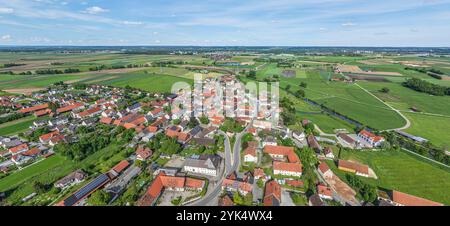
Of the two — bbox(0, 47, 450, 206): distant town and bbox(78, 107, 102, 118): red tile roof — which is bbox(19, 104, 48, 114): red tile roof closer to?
bbox(0, 47, 450, 206): distant town

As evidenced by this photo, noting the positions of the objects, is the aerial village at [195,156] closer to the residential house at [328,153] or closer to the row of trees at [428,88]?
the residential house at [328,153]

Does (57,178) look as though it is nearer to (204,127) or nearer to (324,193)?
(204,127)

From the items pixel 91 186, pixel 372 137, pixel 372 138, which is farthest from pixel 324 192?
pixel 91 186

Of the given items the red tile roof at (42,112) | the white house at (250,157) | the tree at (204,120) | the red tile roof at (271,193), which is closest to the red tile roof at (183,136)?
the tree at (204,120)

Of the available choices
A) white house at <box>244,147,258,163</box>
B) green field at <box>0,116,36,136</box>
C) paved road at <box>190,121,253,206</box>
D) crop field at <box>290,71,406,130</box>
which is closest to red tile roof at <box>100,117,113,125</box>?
green field at <box>0,116,36,136</box>

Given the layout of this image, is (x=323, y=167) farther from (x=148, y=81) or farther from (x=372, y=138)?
(x=148, y=81)

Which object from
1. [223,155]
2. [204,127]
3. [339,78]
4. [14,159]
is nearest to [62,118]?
[14,159]
